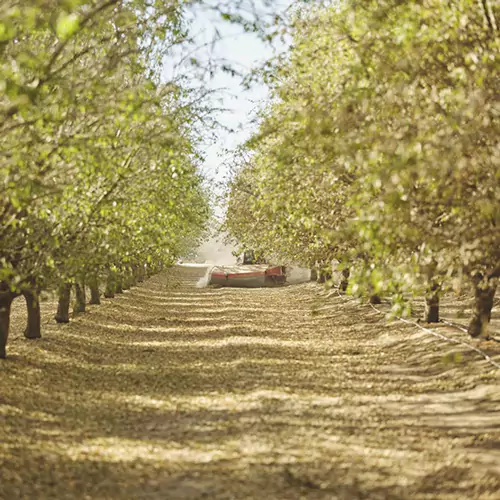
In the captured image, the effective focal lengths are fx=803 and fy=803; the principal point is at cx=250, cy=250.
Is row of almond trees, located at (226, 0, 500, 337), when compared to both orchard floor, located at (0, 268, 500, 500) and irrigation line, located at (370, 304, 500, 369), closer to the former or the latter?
orchard floor, located at (0, 268, 500, 500)

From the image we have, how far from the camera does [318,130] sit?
32.9 ft

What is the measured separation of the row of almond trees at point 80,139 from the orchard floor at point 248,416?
2.17m

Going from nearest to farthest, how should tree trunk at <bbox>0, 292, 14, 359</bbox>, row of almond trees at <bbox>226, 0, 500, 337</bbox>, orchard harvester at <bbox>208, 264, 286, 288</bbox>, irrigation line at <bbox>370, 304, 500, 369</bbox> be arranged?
row of almond trees at <bbox>226, 0, 500, 337</bbox>
irrigation line at <bbox>370, 304, 500, 369</bbox>
tree trunk at <bbox>0, 292, 14, 359</bbox>
orchard harvester at <bbox>208, 264, 286, 288</bbox>

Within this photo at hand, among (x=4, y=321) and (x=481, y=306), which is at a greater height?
(x=481, y=306)

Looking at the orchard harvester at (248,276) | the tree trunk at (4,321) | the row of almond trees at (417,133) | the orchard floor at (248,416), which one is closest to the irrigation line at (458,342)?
the orchard floor at (248,416)

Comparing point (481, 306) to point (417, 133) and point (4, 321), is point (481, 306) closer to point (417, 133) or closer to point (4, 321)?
point (417, 133)

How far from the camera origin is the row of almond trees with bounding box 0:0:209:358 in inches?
385

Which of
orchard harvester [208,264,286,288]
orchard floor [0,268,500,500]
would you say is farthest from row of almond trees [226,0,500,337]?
orchard harvester [208,264,286,288]

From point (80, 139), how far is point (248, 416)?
16.1 feet

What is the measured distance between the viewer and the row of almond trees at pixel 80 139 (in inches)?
385

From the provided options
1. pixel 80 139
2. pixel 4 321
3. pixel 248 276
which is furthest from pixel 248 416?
pixel 248 276

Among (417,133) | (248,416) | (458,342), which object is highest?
(417,133)

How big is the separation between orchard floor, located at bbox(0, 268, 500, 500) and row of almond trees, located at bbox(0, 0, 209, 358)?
2.17m

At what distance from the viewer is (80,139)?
36.1 ft
